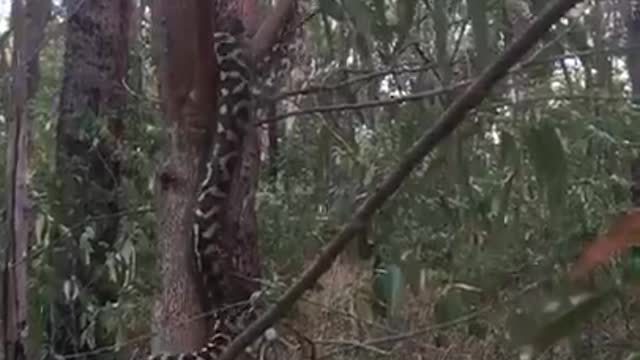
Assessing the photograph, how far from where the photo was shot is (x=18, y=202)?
168 centimetres

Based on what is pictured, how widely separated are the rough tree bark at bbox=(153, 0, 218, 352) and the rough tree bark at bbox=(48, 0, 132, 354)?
96 centimetres

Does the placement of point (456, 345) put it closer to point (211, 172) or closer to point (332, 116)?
point (332, 116)

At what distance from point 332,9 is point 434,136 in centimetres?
53

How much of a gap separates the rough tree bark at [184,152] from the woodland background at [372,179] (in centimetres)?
1

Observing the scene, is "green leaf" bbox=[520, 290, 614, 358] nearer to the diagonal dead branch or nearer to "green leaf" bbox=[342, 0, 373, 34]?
the diagonal dead branch

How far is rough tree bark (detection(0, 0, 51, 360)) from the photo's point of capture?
1.64 meters

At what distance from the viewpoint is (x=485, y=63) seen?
913 mm

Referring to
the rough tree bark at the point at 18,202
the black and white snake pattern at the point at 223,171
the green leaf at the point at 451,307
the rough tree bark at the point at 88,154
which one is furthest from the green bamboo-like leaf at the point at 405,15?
the rough tree bark at the point at 88,154

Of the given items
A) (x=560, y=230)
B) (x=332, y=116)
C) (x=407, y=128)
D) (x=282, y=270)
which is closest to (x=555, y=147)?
(x=407, y=128)

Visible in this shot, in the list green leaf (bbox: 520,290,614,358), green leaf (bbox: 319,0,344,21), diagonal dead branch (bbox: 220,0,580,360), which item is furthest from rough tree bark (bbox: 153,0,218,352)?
green leaf (bbox: 520,290,614,358)

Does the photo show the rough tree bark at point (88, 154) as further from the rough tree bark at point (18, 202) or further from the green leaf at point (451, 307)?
the green leaf at point (451, 307)

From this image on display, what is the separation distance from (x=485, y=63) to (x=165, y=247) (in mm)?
819

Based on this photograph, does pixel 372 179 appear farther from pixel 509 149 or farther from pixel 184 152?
pixel 509 149

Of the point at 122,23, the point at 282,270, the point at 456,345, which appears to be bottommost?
the point at 456,345
